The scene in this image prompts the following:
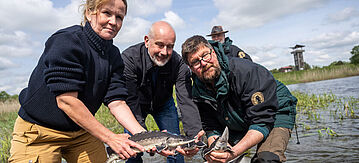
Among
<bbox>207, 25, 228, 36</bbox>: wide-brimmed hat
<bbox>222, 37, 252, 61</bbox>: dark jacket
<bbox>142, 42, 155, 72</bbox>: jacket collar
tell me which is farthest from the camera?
<bbox>207, 25, 228, 36</bbox>: wide-brimmed hat

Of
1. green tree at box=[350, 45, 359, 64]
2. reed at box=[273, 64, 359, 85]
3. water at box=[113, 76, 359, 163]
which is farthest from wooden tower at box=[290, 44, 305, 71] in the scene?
water at box=[113, 76, 359, 163]

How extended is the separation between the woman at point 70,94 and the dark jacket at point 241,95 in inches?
56.5

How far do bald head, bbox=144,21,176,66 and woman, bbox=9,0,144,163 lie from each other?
0.93m

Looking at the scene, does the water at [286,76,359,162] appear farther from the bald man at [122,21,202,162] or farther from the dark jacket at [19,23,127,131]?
the dark jacket at [19,23,127,131]

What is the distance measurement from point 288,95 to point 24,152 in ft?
11.4

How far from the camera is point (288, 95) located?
3625 mm

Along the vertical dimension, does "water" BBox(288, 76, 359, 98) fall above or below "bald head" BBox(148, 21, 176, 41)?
below

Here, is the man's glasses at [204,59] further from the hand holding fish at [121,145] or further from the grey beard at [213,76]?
the hand holding fish at [121,145]

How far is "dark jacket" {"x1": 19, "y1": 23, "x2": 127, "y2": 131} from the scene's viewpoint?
2225 millimetres

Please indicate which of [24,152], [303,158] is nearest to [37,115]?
[24,152]

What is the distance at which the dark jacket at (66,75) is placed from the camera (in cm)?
222

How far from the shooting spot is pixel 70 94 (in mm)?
2275

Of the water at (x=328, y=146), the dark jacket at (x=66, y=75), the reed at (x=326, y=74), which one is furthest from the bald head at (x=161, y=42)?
the reed at (x=326, y=74)

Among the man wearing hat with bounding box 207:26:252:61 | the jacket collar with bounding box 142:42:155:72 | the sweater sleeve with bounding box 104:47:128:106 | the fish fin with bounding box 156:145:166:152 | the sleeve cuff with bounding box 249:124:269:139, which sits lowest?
the fish fin with bounding box 156:145:166:152
